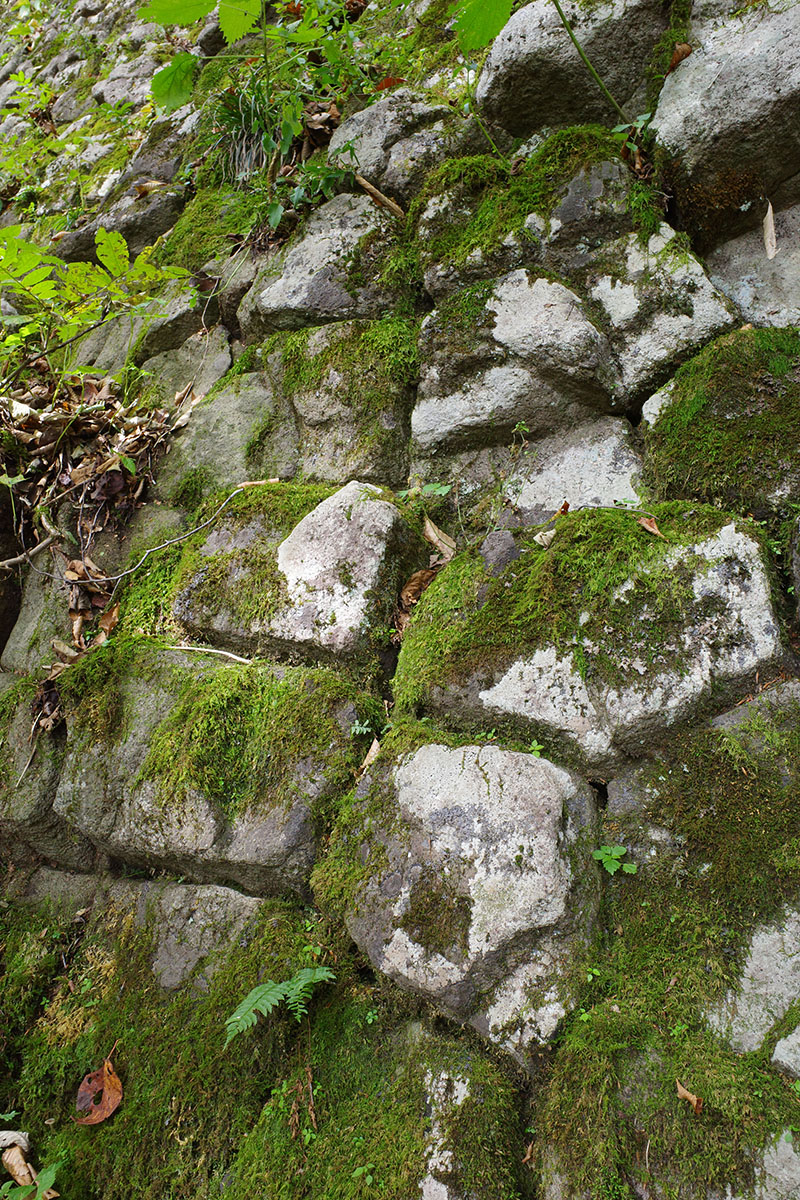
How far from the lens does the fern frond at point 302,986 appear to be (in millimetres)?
2127

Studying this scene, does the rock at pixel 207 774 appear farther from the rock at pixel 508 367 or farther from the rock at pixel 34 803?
the rock at pixel 508 367

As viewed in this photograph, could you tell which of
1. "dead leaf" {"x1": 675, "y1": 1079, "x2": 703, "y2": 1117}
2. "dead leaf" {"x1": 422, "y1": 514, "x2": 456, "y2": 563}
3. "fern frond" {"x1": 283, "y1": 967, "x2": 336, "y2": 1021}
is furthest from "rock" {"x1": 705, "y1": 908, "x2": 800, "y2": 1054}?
"dead leaf" {"x1": 422, "y1": 514, "x2": 456, "y2": 563}

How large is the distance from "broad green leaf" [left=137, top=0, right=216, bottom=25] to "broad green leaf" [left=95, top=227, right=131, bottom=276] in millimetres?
1676

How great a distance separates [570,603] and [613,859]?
84 cm

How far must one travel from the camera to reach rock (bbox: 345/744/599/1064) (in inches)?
78.8

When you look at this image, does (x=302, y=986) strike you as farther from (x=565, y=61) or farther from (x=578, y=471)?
(x=565, y=61)

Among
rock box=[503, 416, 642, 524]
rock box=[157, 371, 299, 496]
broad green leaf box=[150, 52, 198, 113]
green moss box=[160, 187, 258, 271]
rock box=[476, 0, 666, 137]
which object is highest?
broad green leaf box=[150, 52, 198, 113]

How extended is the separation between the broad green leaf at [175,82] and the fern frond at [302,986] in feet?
10.7

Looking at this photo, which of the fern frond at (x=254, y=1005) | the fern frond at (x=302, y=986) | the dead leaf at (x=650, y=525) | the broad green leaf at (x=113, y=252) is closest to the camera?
the fern frond at (x=254, y=1005)

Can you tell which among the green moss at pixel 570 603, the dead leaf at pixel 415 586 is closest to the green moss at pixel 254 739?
the green moss at pixel 570 603

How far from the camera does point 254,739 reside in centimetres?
266

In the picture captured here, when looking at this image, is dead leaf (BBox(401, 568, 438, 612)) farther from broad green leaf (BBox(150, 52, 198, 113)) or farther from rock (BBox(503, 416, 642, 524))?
broad green leaf (BBox(150, 52, 198, 113))

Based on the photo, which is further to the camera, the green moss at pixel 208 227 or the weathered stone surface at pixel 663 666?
the green moss at pixel 208 227

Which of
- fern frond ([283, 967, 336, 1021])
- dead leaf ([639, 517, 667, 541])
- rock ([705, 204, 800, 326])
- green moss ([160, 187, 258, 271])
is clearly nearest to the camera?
fern frond ([283, 967, 336, 1021])
